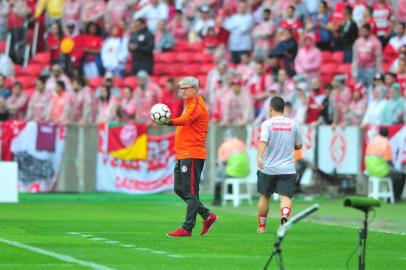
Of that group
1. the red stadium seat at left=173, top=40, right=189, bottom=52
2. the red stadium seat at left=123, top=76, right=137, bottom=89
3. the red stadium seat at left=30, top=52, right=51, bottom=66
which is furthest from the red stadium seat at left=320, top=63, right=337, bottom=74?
the red stadium seat at left=30, top=52, right=51, bottom=66

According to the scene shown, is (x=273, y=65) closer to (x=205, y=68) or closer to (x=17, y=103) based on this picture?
(x=205, y=68)

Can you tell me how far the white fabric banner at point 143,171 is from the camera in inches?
1254

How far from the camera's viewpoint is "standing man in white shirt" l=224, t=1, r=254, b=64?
3525cm

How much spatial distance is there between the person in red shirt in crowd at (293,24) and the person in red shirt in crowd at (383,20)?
2013 millimetres

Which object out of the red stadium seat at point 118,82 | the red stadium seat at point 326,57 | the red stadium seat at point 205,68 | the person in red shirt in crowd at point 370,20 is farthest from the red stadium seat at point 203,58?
the person in red shirt in crowd at point 370,20

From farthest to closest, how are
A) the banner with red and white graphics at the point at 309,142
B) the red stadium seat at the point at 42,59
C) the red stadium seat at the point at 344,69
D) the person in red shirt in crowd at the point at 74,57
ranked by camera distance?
the red stadium seat at the point at 42,59 → the person in red shirt in crowd at the point at 74,57 → the red stadium seat at the point at 344,69 → the banner with red and white graphics at the point at 309,142

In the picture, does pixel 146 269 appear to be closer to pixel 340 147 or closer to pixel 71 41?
pixel 340 147

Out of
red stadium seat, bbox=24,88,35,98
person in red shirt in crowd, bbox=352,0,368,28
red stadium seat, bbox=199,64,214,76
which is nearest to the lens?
person in red shirt in crowd, bbox=352,0,368,28

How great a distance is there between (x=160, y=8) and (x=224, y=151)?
9.13 m

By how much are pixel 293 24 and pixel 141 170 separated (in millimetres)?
5842

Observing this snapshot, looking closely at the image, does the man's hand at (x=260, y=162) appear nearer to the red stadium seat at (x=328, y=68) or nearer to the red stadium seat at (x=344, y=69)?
the red stadium seat at (x=344, y=69)

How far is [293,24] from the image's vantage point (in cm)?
3441

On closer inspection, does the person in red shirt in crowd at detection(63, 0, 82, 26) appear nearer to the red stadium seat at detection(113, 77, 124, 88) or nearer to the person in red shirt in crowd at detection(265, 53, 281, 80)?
the red stadium seat at detection(113, 77, 124, 88)

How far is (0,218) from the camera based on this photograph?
2264cm
